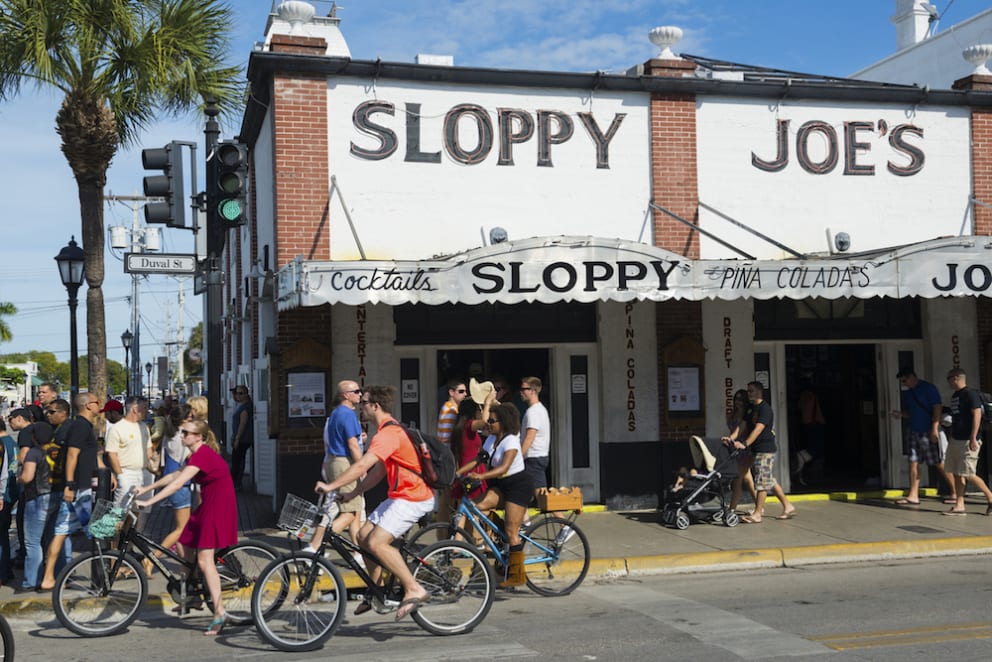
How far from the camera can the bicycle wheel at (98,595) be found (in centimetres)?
782

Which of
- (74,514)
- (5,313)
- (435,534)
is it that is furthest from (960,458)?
(5,313)

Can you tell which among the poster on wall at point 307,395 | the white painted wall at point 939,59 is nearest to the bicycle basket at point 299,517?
the poster on wall at point 307,395

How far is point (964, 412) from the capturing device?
516 inches

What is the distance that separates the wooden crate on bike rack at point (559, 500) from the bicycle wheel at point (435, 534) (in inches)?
33.8

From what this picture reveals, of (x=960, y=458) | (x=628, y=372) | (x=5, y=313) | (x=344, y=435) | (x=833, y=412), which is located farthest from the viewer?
(x=5, y=313)

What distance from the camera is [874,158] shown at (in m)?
15.3

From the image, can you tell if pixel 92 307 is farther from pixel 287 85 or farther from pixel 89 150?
pixel 287 85

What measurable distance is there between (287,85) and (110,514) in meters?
6.95

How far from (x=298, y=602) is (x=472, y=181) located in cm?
768

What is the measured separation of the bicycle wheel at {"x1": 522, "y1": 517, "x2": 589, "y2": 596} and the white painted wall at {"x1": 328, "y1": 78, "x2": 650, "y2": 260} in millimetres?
5221

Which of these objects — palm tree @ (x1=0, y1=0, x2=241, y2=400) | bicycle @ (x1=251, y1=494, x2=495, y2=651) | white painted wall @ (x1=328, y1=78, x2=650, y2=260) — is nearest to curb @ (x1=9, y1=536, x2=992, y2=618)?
bicycle @ (x1=251, y1=494, x2=495, y2=651)

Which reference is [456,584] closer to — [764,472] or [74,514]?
[74,514]

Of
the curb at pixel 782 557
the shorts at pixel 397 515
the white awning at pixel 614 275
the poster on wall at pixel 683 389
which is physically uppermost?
the white awning at pixel 614 275

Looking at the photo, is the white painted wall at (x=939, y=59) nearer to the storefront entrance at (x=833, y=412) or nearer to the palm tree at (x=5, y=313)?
the storefront entrance at (x=833, y=412)
